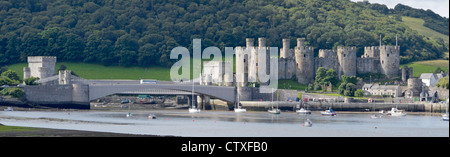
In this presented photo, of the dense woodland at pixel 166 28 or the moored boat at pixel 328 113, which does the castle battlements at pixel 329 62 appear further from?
the dense woodland at pixel 166 28

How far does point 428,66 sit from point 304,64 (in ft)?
74.5

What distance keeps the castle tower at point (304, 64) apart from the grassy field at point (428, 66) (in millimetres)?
14824

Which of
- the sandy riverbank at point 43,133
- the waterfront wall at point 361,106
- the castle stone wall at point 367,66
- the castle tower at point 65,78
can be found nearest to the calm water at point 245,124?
the sandy riverbank at point 43,133

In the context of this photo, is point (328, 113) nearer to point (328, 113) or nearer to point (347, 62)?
point (328, 113)

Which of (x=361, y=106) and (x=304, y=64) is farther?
(x=304, y=64)

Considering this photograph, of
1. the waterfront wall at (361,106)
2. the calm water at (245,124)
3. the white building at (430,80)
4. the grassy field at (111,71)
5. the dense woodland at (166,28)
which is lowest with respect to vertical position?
the calm water at (245,124)

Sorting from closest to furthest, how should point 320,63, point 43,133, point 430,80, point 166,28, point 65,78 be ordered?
point 43,133
point 65,78
point 430,80
point 320,63
point 166,28

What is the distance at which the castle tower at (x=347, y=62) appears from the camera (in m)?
91.1

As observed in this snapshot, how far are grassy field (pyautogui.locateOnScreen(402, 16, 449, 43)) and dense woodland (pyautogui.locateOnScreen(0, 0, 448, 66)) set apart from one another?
16.4 feet

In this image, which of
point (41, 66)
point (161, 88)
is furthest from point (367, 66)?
point (41, 66)

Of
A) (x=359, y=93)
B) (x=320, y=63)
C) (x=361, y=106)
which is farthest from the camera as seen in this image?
(x=320, y=63)

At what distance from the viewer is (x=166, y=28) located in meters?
120

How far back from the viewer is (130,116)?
68375mm
